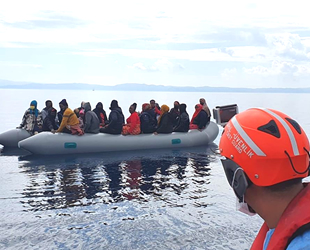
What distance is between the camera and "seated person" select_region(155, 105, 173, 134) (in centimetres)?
1443

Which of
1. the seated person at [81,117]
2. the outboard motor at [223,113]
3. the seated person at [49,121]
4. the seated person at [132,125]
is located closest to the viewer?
the outboard motor at [223,113]

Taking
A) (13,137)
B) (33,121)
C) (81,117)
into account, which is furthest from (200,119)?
(13,137)

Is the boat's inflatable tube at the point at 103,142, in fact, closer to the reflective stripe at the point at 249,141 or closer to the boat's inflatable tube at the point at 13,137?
the boat's inflatable tube at the point at 13,137

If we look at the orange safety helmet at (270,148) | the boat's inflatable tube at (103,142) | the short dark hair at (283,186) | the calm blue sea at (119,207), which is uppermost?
the orange safety helmet at (270,148)

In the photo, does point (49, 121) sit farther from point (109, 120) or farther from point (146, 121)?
point (146, 121)

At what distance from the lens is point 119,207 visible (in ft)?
23.2

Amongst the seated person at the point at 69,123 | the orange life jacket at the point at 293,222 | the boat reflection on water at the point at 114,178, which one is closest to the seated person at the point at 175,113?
the boat reflection on water at the point at 114,178

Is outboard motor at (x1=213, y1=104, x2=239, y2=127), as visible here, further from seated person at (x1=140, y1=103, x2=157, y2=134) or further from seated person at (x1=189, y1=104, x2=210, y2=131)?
seated person at (x1=189, y1=104, x2=210, y2=131)

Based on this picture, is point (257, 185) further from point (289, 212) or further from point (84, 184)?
point (84, 184)

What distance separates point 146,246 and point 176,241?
0.45m

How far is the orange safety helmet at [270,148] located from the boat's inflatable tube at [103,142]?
11.8 metres

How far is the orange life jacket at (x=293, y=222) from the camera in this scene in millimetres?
1322

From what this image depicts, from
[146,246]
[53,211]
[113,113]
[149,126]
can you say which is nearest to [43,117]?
[113,113]

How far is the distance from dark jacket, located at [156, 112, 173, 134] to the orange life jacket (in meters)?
12.9
